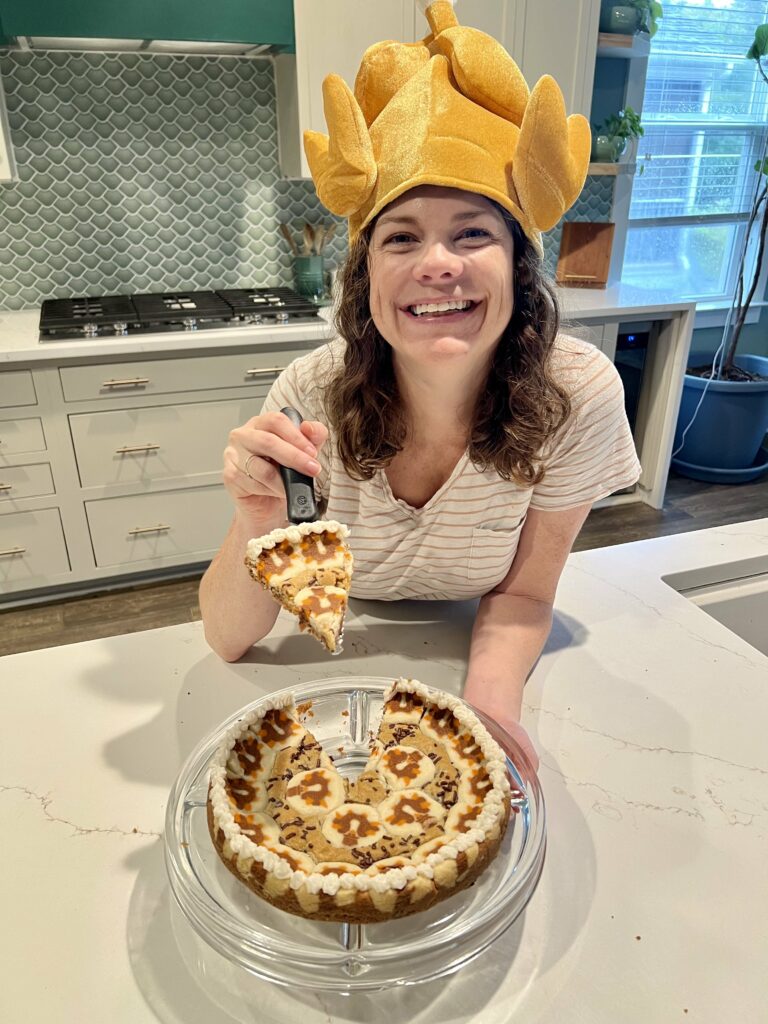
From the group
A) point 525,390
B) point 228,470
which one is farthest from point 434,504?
point 228,470

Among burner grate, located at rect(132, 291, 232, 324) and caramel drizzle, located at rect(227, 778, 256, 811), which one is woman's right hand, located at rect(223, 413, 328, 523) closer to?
caramel drizzle, located at rect(227, 778, 256, 811)

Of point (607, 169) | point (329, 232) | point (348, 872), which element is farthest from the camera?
point (607, 169)

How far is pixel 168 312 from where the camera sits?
2.70 metres

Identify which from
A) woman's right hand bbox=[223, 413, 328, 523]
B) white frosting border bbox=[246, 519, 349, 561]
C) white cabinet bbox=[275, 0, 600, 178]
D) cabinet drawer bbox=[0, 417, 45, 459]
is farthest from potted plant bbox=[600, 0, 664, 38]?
white frosting border bbox=[246, 519, 349, 561]

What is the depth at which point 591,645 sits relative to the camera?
1102 millimetres

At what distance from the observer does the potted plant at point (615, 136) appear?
3139mm

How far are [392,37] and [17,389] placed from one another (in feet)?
5.74

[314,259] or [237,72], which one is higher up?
[237,72]

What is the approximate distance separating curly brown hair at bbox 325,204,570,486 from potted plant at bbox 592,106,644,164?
8.12 ft

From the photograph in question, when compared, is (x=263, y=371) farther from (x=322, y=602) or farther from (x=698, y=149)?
(x=698, y=149)

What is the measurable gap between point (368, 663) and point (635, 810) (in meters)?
0.39

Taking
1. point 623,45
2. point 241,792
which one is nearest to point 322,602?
point 241,792

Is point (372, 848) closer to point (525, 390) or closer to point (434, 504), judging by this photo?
point (434, 504)

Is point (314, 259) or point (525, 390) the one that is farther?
point (314, 259)
